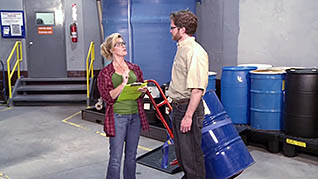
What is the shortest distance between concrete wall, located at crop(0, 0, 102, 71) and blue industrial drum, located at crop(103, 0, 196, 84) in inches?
140

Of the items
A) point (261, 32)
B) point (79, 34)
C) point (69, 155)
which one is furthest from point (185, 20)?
point (79, 34)

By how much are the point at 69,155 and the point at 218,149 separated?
2.70 meters

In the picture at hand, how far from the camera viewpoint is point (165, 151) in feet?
11.3

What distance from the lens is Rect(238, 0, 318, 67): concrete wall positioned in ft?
17.9

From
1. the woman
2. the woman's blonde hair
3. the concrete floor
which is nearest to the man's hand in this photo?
the woman

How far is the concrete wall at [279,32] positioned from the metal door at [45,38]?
17.9 ft

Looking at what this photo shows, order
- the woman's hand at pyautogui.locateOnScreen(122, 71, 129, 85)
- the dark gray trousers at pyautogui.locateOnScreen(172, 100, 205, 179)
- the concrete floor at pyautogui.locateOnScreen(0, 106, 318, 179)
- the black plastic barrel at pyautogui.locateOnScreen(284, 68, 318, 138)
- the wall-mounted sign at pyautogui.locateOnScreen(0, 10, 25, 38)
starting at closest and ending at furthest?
the dark gray trousers at pyautogui.locateOnScreen(172, 100, 205, 179), the woman's hand at pyautogui.locateOnScreen(122, 71, 129, 85), the concrete floor at pyautogui.locateOnScreen(0, 106, 318, 179), the black plastic barrel at pyautogui.locateOnScreen(284, 68, 318, 138), the wall-mounted sign at pyautogui.locateOnScreen(0, 10, 25, 38)

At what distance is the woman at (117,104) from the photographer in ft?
10.3

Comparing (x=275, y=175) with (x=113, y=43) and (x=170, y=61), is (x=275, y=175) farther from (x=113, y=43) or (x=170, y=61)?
(x=170, y=61)

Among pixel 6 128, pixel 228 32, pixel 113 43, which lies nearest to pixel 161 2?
pixel 228 32

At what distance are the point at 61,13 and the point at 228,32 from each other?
201 inches

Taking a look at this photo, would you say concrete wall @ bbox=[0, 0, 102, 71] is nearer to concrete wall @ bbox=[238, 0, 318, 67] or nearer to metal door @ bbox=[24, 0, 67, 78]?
metal door @ bbox=[24, 0, 67, 78]

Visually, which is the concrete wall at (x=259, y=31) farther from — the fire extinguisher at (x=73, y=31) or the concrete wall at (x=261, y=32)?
the fire extinguisher at (x=73, y=31)

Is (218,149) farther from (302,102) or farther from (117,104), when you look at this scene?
(302,102)
